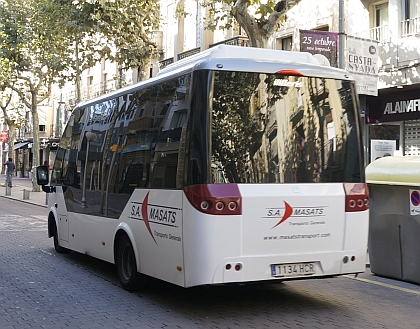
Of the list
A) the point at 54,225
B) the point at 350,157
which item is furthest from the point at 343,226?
the point at 54,225

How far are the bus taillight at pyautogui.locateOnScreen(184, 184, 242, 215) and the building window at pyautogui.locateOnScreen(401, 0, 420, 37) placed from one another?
13424 mm

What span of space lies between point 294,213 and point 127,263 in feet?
8.45

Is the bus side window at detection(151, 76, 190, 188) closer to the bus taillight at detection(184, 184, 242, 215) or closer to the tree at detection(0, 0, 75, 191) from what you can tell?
the bus taillight at detection(184, 184, 242, 215)

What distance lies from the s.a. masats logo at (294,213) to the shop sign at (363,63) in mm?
8246

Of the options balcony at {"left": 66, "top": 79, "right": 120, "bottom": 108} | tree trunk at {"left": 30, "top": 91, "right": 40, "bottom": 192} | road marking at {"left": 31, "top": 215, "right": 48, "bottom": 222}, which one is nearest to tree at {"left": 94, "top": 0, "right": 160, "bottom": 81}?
road marking at {"left": 31, "top": 215, "right": 48, "bottom": 222}

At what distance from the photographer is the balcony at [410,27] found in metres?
18.3

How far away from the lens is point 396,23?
18844 mm

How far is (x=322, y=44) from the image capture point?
1422 cm

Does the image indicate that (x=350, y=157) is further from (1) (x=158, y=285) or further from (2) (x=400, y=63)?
(2) (x=400, y=63)

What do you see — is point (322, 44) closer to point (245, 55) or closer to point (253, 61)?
point (245, 55)

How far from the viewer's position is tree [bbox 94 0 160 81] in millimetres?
20797

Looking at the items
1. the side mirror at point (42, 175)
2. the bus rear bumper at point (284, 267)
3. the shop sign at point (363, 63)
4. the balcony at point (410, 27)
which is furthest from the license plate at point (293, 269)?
the balcony at point (410, 27)

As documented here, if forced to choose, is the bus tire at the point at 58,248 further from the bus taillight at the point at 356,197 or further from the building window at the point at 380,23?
the building window at the point at 380,23

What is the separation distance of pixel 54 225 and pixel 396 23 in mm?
11826
